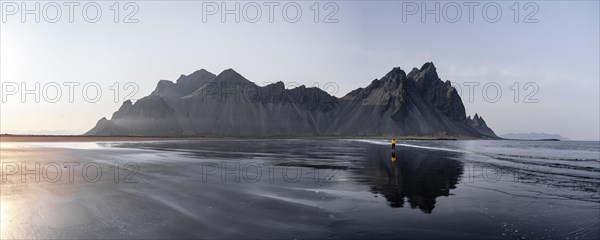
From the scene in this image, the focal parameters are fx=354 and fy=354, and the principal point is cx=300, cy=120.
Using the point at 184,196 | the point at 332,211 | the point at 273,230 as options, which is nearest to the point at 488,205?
the point at 332,211

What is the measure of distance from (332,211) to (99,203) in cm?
820

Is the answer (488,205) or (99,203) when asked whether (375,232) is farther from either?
(99,203)

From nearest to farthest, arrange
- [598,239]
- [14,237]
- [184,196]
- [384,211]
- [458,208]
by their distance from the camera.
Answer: [14,237]
[598,239]
[384,211]
[458,208]
[184,196]

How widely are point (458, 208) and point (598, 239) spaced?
3862mm

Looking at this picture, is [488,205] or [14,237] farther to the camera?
[488,205]

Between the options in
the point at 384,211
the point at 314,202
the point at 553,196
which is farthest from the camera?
the point at 553,196

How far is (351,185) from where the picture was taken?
682 inches

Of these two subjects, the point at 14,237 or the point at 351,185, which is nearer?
the point at 14,237

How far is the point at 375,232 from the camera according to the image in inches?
356

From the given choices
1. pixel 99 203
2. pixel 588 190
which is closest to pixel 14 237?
pixel 99 203

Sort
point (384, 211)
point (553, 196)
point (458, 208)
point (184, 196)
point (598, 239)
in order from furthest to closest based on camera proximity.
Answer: point (553, 196) → point (184, 196) → point (458, 208) → point (384, 211) → point (598, 239)

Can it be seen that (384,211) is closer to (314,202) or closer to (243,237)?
(314,202)

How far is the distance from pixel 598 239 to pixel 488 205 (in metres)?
3.92

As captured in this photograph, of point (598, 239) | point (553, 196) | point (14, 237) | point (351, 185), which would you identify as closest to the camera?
point (14, 237)
